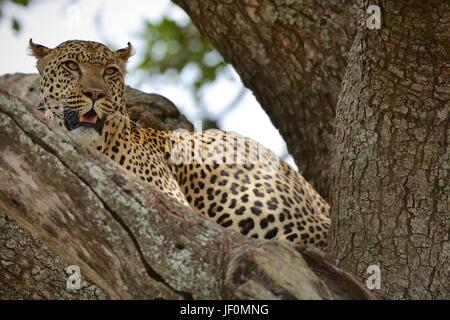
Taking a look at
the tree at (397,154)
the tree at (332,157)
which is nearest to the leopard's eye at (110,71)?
the tree at (332,157)

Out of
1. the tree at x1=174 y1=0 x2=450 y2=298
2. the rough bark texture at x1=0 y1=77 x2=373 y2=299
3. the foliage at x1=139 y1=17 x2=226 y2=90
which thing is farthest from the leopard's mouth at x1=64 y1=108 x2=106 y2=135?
the foliage at x1=139 y1=17 x2=226 y2=90

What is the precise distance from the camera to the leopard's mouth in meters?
7.23

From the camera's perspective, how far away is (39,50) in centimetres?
782

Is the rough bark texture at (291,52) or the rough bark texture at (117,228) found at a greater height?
the rough bark texture at (291,52)

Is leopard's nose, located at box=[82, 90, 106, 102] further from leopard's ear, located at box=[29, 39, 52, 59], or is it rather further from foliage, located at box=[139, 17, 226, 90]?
foliage, located at box=[139, 17, 226, 90]

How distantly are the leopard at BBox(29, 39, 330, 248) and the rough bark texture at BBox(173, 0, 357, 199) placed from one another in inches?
16.2

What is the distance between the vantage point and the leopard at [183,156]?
24.3 ft

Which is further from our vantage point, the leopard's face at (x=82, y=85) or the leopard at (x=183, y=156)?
the leopard at (x=183, y=156)

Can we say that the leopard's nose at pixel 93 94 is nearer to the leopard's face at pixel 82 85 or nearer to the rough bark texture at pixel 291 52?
the leopard's face at pixel 82 85

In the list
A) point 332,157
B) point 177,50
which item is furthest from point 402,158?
point 177,50

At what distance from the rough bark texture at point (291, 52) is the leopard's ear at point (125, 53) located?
57 cm

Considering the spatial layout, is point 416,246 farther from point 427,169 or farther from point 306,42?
point 306,42

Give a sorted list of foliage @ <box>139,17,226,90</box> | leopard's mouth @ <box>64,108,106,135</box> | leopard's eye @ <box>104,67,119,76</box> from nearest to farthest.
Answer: leopard's mouth @ <box>64,108,106,135</box> < leopard's eye @ <box>104,67,119,76</box> < foliage @ <box>139,17,226,90</box>
